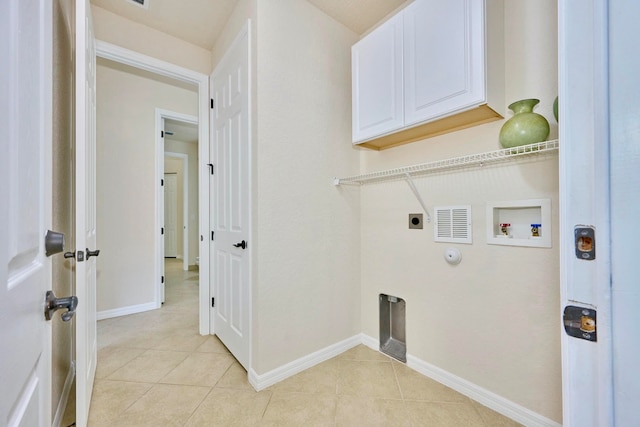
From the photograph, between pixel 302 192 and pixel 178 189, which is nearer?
pixel 302 192

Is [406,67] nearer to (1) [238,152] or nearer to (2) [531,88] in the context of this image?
(2) [531,88]

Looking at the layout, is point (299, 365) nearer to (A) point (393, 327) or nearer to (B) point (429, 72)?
(A) point (393, 327)

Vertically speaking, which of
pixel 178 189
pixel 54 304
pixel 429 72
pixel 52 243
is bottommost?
pixel 54 304

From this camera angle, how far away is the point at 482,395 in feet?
5.05

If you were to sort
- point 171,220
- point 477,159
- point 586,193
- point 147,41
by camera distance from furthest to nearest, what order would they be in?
point 171,220 < point 147,41 < point 477,159 < point 586,193

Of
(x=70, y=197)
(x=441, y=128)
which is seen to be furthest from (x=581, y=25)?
(x=70, y=197)

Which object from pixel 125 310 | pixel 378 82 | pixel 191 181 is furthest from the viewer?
pixel 191 181

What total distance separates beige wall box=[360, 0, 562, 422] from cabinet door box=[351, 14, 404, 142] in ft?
1.01

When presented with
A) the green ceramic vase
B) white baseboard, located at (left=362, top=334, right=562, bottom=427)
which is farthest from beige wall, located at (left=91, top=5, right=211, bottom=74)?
white baseboard, located at (left=362, top=334, right=562, bottom=427)

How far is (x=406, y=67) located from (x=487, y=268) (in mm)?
1298

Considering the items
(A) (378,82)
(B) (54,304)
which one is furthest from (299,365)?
(A) (378,82)

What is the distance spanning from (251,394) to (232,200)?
4.33ft

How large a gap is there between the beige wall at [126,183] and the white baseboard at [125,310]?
0.11 ft

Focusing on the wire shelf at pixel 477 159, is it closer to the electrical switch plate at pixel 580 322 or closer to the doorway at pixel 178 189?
the electrical switch plate at pixel 580 322
